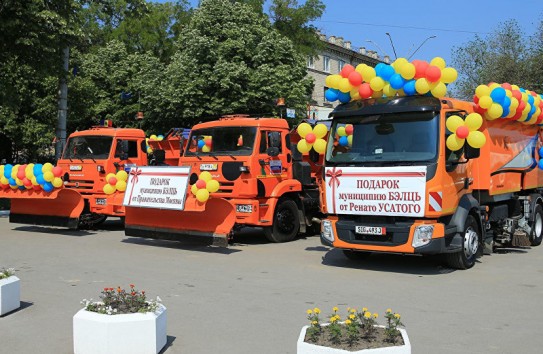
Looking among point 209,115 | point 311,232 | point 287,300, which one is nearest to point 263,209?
point 311,232

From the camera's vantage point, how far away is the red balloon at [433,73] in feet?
28.5

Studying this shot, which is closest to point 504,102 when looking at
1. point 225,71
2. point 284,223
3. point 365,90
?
point 365,90

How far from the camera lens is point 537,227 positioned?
12594 mm

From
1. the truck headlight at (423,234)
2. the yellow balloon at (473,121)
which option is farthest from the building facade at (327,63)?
the truck headlight at (423,234)

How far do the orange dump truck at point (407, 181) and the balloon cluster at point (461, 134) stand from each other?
2.6 inches

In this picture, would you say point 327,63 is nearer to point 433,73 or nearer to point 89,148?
Answer: point 89,148

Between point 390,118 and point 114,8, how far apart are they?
18307 mm

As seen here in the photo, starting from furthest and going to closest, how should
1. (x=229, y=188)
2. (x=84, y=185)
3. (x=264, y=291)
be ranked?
1. (x=84, y=185)
2. (x=229, y=188)
3. (x=264, y=291)

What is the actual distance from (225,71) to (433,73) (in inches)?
820

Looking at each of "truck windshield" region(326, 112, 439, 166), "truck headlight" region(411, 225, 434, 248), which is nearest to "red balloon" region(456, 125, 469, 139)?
"truck windshield" region(326, 112, 439, 166)

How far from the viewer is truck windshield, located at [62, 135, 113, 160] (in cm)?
1436

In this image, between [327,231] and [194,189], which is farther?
[194,189]

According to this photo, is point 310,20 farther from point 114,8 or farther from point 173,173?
point 173,173

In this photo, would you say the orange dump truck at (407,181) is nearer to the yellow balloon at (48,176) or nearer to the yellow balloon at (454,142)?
the yellow balloon at (454,142)
